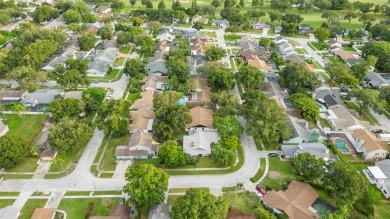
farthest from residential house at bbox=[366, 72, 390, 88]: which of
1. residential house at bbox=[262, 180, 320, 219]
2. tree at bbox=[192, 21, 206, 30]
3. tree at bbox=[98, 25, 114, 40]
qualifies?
tree at bbox=[98, 25, 114, 40]

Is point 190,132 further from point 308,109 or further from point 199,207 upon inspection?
point 308,109

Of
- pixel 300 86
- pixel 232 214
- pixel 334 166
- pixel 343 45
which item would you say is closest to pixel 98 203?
pixel 232 214

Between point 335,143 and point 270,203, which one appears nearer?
point 270,203

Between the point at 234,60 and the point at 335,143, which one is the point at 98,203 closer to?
the point at 335,143

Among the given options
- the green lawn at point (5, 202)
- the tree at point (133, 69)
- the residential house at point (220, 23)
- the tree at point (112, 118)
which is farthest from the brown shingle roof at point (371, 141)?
the residential house at point (220, 23)

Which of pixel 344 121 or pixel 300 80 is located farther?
pixel 300 80

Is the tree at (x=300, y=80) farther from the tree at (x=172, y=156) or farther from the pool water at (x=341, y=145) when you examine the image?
the tree at (x=172, y=156)

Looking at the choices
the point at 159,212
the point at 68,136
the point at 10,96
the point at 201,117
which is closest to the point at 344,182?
the point at 159,212
